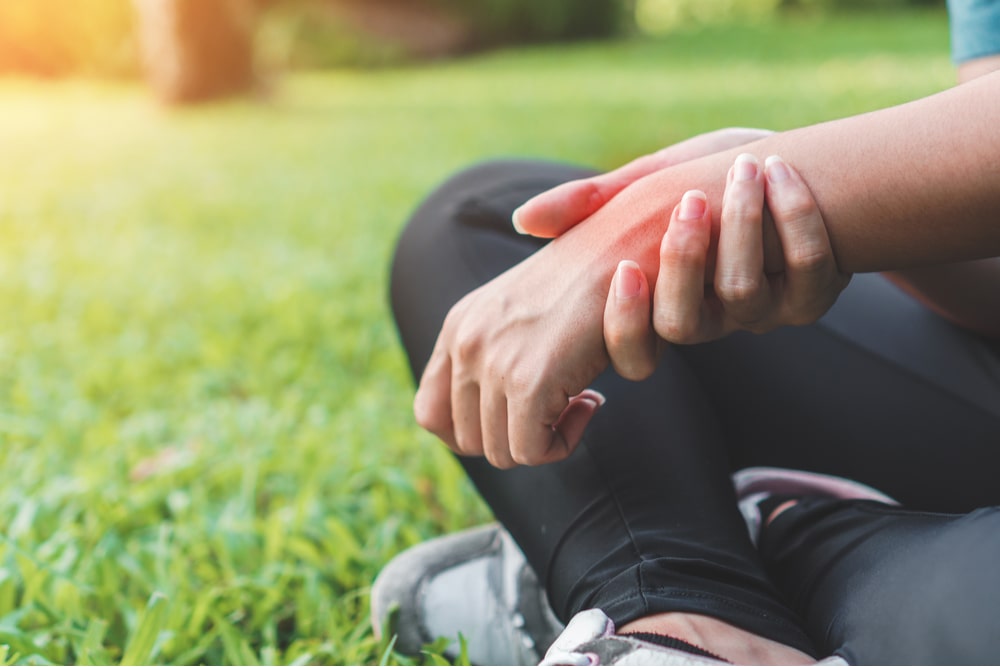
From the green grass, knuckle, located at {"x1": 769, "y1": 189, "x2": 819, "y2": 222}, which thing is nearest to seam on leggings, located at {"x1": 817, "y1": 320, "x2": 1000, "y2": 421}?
knuckle, located at {"x1": 769, "y1": 189, "x2": 819, "y2": 222}

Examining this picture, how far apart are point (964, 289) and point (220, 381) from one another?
1.79 metres

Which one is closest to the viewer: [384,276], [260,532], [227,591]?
[227,591]

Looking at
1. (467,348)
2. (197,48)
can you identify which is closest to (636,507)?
(467,348)

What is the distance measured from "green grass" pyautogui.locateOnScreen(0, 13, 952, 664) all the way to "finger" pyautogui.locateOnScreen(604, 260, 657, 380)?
0.58m

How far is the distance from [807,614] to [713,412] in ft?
1.02

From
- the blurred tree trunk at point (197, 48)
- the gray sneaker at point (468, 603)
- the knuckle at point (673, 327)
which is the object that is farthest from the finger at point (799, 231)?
the blurred tree trunk at point (197, 48)

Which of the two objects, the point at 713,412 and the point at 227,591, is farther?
the point at 227,591

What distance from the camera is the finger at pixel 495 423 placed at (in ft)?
3.05

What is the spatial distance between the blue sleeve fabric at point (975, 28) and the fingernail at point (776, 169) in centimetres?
55

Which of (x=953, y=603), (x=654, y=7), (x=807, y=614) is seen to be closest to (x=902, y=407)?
(x=807, y=614)

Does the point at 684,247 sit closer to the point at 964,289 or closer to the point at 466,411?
the point at 466,411

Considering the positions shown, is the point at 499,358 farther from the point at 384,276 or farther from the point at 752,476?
the point at 384,276

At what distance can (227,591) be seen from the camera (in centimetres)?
134

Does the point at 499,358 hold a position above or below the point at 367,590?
above
